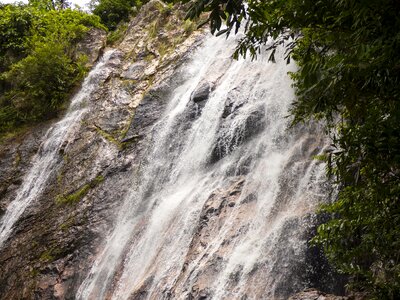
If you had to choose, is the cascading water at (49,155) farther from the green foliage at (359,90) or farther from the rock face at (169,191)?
the green foliage at (359,90)

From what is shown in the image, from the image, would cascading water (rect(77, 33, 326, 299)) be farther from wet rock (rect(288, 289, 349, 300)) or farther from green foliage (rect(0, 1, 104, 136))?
green foliage (rect(0, 1, 104, 136))

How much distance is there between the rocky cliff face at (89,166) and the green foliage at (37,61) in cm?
103

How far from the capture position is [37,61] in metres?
16.8

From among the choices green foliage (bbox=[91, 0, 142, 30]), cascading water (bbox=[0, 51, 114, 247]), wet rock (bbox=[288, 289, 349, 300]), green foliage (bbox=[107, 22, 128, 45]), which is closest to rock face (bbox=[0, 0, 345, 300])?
cascading water (bbox=[0, 51, 114, 247])

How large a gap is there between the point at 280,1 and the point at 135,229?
8321 mm

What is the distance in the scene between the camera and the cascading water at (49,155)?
13125mm

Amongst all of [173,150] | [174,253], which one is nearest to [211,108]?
[173,150]

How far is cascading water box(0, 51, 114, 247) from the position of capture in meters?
13.1

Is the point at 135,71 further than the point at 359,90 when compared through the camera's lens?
Yes

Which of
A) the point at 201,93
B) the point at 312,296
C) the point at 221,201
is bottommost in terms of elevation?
the point at 312,296

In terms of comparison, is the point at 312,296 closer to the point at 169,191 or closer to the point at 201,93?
the point at 169,191

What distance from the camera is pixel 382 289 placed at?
3.57m

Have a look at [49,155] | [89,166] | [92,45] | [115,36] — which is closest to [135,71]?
[92,45]

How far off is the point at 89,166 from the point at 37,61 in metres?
6.12
